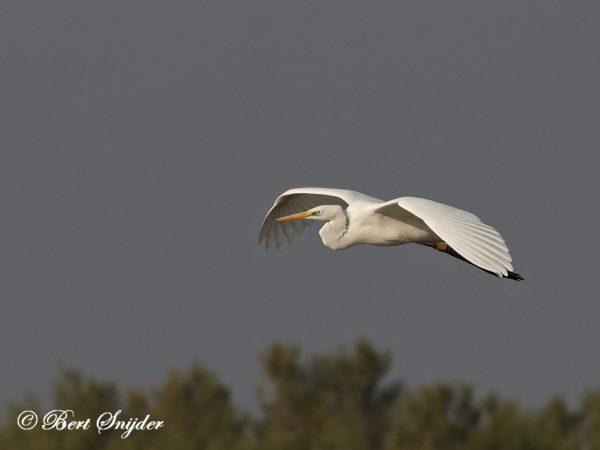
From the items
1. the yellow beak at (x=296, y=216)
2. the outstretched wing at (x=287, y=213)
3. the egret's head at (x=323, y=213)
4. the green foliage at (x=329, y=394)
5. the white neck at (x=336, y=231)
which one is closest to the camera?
the white neck at (x=336, y=231)

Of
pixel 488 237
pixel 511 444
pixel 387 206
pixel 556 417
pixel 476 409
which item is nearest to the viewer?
pixel 488 237

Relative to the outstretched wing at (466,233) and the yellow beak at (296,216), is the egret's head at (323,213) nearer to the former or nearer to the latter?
the yellow beak at (296,216)

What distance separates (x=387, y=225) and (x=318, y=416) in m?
11.7

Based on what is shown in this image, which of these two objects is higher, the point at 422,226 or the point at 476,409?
the point at 422,226

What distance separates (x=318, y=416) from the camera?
26.9 m

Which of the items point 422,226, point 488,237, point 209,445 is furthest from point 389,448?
point 488,237

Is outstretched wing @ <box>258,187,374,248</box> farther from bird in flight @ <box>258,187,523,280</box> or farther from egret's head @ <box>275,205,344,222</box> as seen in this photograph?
egret's head @ <box>275,205,344,222</box>

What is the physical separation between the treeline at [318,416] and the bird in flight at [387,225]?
392 centimetres

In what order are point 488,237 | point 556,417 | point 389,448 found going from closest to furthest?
point 488,237 → point 389,448 → point 556,417

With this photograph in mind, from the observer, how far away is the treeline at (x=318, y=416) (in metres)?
22.3

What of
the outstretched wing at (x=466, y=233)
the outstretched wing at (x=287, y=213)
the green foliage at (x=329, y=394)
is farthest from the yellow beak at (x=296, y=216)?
the green foliage at (x=329, y=394)

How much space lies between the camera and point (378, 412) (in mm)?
29062

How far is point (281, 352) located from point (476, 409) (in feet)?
13.7

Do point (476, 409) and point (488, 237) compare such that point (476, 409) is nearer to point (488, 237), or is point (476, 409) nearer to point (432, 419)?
point (432, 419)
